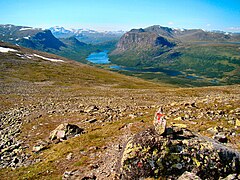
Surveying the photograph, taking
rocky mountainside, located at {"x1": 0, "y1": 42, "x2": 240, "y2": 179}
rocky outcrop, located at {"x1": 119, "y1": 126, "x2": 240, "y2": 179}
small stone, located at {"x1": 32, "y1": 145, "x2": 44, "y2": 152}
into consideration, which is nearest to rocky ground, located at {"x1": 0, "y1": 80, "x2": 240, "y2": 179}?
rocky mountainside, located at {"x1": 0, "y1": 42, "x2": 240, "y2": 179}

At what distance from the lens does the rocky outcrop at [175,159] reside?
12.1m

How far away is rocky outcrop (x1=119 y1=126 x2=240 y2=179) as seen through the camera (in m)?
12.1

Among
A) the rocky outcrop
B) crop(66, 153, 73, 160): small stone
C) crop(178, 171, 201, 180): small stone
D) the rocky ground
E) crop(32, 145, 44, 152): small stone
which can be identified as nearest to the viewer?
crop(178, 171, 201, 180): small stone

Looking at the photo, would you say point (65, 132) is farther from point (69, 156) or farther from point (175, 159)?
point (175, 159)

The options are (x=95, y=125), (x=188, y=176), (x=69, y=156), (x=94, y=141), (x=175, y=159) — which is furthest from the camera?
(x=95, y=125)

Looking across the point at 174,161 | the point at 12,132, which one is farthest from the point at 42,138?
the point at 174,161

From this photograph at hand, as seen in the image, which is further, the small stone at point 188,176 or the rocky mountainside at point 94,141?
the rocky mountainside at point 94,141

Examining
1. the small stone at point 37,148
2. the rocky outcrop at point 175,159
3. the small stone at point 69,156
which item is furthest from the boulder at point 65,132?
the rocky outcrop at point 175,159

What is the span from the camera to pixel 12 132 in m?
27.9

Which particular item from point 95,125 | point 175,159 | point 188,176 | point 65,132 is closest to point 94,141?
point 65,132

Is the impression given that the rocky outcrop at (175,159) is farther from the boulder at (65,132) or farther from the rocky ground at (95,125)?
the boulder at (65,132)

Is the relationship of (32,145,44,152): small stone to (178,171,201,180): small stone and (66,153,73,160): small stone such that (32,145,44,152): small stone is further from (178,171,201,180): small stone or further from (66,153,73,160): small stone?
(178,171,201,180): small stone

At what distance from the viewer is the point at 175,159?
1223 cm

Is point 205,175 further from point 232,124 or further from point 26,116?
point 26,116
